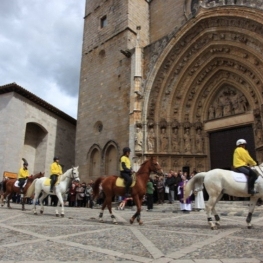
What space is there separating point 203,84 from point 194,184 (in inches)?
424

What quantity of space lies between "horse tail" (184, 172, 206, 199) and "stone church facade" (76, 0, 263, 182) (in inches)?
309

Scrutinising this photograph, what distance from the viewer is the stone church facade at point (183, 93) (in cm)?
1398

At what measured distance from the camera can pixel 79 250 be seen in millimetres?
3604

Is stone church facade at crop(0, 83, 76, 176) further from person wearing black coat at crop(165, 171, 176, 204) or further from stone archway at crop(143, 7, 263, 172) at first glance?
person wearing black coat at crop(165, 171, 176, 204)

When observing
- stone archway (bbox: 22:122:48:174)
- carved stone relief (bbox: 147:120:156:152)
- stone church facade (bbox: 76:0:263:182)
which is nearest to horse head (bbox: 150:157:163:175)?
stone church facade (bbox: 76:0:263:182)

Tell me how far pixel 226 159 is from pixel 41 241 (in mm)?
12312

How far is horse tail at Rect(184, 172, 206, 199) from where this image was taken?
6164mm

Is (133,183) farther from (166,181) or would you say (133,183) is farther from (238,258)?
(166,181)

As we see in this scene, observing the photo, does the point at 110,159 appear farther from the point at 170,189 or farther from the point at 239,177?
the point at 239,177

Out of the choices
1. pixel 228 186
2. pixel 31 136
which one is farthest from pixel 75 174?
pixel 31 136

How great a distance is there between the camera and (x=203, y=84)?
1585cm

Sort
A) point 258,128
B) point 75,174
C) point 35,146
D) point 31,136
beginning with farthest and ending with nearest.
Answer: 1. point 35,146
2. point 31,136
3. point 258,128
4. point 75,174

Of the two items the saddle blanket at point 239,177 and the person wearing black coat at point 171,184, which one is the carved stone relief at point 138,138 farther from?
the saddle blanket at point 239,177

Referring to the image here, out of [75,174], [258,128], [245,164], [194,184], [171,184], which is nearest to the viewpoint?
[245,164]
